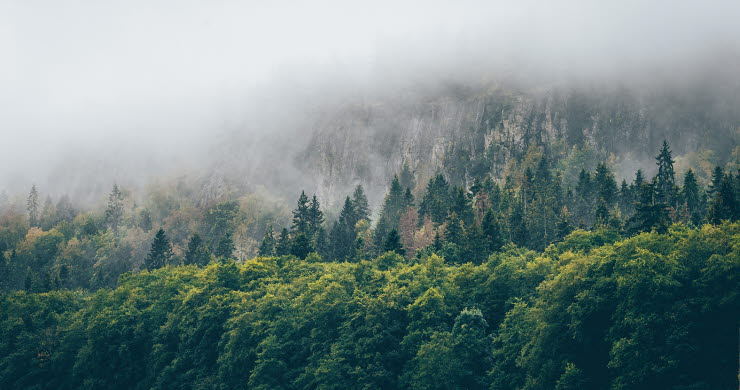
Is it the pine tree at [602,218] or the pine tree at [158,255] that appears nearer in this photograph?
the pine tree at [602,218]

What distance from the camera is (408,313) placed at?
88312mm

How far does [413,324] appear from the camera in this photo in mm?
87188

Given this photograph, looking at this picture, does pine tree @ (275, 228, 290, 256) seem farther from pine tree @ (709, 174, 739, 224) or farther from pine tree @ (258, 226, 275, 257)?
pine tree @ (709, 174, 739, 224)

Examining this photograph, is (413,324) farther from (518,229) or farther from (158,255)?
(158,255)

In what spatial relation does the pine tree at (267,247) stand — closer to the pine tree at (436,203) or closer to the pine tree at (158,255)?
the pine tree at (158,255)

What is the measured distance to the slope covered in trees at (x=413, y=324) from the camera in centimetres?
6406

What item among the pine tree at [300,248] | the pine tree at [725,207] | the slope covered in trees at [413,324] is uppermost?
the pine tree at [300,248]

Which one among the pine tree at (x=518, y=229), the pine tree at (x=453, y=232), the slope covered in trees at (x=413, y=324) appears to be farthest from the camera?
the pine tree at (x=453, y=232)

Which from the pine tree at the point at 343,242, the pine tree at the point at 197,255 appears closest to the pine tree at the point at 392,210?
the pine tree at the point at 343,242

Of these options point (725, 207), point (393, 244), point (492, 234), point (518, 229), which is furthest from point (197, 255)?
point (725, 207)

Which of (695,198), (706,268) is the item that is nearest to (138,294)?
(706,268)

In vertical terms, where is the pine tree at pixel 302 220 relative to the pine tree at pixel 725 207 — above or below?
above

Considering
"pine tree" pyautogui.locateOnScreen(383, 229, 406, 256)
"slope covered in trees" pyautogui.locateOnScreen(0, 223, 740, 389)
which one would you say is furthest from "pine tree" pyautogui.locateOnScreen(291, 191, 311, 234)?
"pine tree" pyautogui.locateOnScreen(383, 229, 406, 256)

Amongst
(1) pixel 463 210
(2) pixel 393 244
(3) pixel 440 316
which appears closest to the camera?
(3) pixel 440 316
